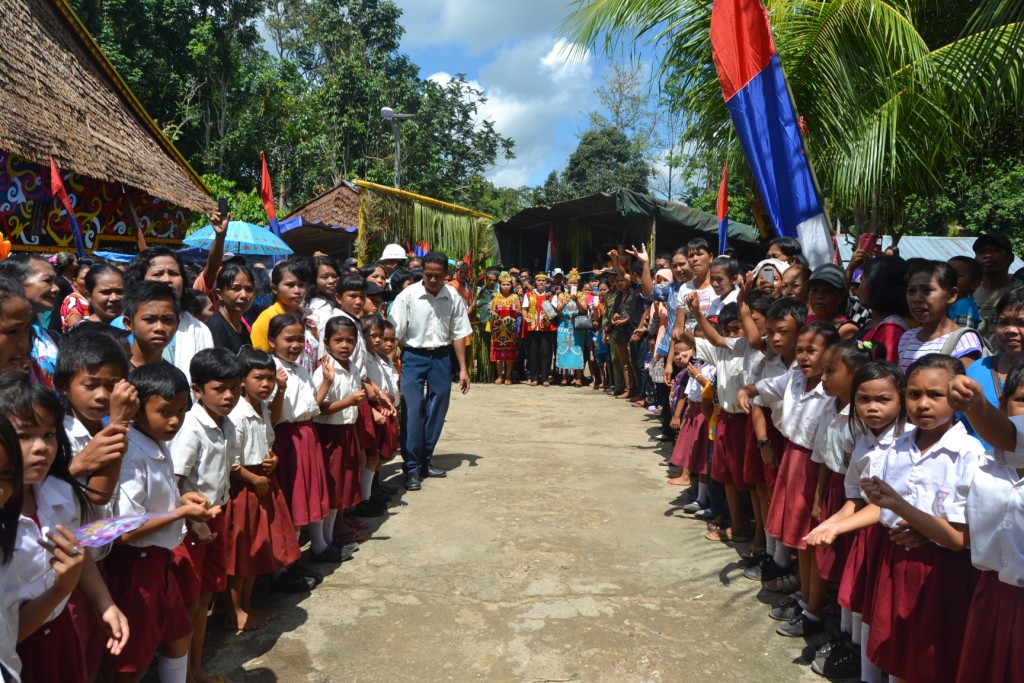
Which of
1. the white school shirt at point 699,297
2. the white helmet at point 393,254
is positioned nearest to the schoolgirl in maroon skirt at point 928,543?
the white school shirt at point 699,297

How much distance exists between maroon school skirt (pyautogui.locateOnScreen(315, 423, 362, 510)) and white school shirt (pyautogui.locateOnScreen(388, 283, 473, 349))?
5.18 ft

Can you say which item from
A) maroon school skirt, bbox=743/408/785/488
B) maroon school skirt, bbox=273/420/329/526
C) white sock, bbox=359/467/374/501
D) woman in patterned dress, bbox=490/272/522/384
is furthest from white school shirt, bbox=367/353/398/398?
woman in patterned dress, bbox=490/272/522/384

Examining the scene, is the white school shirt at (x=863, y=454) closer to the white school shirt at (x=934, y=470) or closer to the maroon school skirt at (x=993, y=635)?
the white school shirt at (x=934, y=470)

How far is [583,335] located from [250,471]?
8.91 m

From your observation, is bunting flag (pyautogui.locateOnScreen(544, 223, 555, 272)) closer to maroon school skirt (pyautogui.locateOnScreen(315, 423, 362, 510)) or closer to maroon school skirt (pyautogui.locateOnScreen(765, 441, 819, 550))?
maroon school skirt (pyautogui.locateOnScreen(315, 423, 362, 510))

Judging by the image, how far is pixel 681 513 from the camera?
519 centimetres

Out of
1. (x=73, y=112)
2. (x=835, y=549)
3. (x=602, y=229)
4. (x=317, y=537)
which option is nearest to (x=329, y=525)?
(x=317, y=537)

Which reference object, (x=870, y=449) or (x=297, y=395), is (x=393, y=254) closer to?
(x=297, y=395)

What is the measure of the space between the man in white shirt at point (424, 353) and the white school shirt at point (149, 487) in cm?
344

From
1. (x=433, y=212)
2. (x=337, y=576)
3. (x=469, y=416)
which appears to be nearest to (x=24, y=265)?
(x=337, y=576)

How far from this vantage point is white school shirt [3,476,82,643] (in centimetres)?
175

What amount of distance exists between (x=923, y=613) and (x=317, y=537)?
314 centimetres

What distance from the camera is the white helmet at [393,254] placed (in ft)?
33.2

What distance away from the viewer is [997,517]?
2.13m
